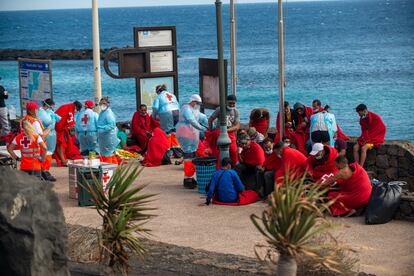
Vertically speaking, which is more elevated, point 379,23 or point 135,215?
point 379,23

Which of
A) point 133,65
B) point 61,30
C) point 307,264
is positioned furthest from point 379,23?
point 307,264

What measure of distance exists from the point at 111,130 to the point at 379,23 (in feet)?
412

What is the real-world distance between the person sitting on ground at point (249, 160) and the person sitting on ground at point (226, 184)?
0.69m

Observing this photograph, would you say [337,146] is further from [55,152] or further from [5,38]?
[5,38]

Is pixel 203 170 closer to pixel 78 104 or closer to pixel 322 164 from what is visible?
pixel 322 164

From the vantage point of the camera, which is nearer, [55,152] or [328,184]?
[328,184]

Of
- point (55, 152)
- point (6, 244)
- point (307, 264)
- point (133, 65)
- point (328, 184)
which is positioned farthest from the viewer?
point (133, 65)

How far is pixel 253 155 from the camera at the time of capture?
56.3 ft

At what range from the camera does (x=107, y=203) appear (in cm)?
1129

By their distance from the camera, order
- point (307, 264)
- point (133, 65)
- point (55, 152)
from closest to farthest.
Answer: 1. point (307, 264)
2. point (55, 152)
3. point (133, 65)

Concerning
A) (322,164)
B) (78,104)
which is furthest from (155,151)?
(322,164)

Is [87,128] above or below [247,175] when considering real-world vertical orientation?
above

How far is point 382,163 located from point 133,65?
21.1ft

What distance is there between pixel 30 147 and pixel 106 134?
219 centimetres
